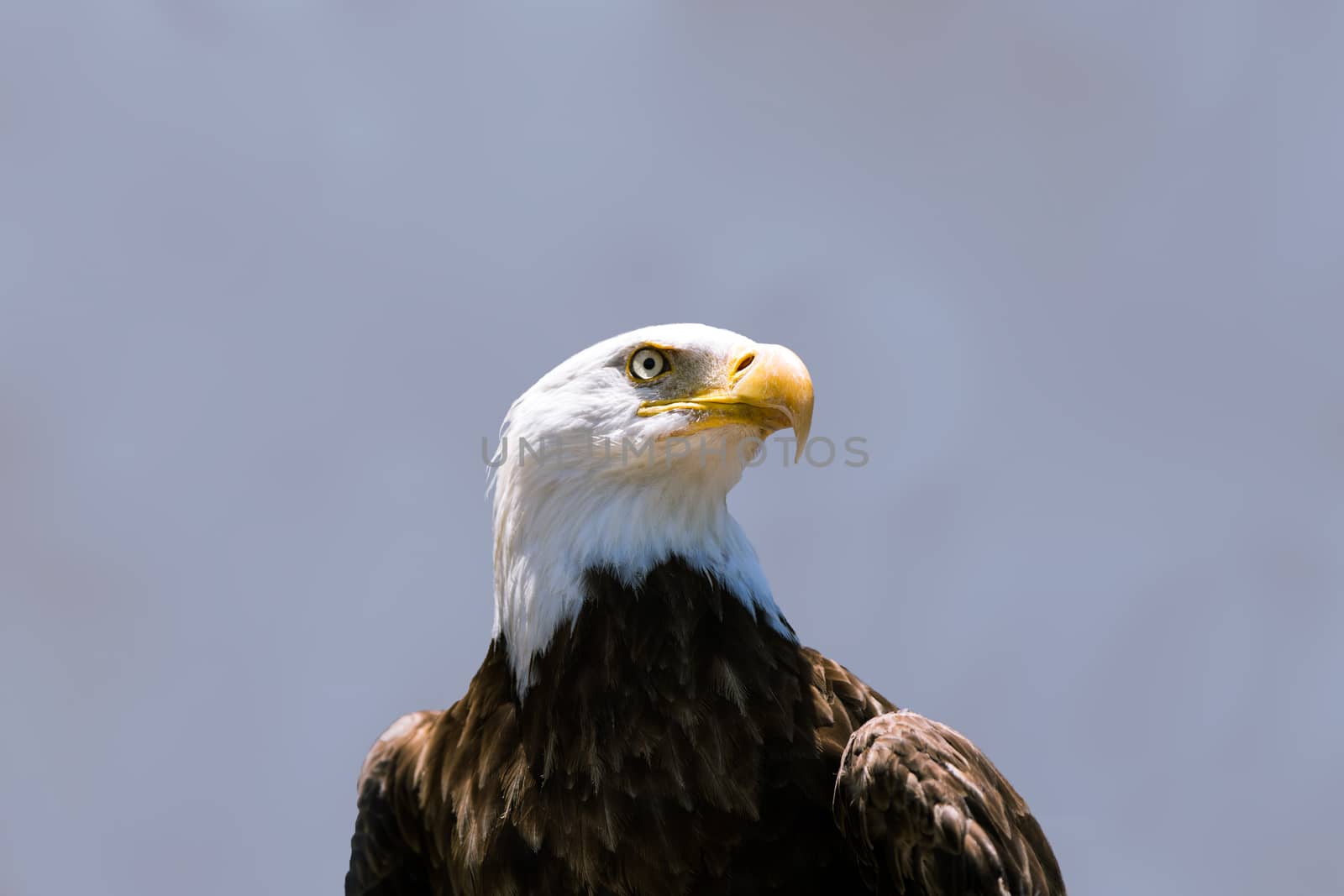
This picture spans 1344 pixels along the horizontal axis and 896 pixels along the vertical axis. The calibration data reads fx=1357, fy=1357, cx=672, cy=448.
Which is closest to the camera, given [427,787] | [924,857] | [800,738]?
[924,857]

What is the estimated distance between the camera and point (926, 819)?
3.73 meters

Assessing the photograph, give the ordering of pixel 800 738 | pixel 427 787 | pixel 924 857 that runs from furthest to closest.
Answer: pixel 427 787 → pixel 800 738 → pixel 924 857

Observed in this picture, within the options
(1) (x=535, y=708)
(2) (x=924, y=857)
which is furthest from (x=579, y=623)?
(2) (x=924, y=857)

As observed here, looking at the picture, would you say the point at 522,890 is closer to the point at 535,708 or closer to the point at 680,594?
the point at 535,708

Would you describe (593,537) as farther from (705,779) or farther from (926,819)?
(926,819)

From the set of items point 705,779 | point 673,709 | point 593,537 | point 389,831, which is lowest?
point 389,831

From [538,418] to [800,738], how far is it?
124 cm

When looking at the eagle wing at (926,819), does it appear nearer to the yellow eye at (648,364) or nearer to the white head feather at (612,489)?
the white head feather at (612,489)

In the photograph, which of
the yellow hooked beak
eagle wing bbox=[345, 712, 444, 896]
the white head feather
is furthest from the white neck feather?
eagle wing bbox=[345, 712, 444, 896]

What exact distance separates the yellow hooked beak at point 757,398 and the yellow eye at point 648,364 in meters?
0.10

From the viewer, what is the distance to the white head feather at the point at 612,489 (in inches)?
158

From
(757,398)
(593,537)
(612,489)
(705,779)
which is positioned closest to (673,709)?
(705,779)

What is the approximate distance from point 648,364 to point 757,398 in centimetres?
39

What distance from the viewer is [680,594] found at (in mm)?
4027
